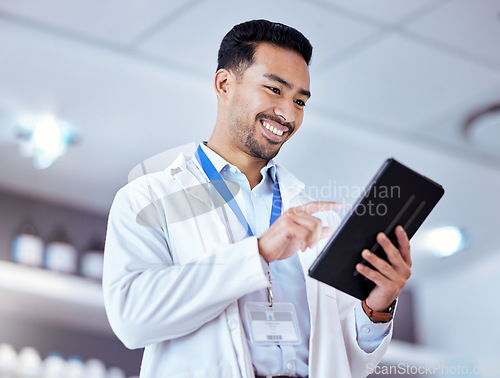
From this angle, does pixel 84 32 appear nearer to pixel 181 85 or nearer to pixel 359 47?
pixel 181 85

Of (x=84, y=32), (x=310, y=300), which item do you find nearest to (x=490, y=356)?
(x=84, y=32)

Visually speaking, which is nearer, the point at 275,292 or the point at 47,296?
the point at 275,292

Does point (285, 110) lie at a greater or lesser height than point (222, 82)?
lesser

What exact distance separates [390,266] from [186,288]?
0.34 meters

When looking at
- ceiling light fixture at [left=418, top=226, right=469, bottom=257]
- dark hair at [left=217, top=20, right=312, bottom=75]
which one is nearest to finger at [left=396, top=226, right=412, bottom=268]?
dark hair at [left=217, top=20, right=312, bottom=75]

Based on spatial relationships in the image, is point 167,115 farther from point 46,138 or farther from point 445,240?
point 445,240

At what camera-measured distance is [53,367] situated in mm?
3027

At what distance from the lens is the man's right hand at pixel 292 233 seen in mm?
1110

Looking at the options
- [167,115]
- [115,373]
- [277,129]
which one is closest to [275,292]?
[277,129]

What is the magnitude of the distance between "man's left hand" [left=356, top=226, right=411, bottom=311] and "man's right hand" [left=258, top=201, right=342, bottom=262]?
9cm

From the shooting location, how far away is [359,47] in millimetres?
2635

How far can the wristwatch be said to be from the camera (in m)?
1.29

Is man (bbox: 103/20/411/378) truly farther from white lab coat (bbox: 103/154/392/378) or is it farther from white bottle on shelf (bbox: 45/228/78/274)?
white bottle on shelf (bbox: 45/228/78/274)

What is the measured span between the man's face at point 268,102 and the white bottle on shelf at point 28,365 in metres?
1.91
